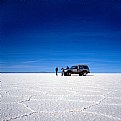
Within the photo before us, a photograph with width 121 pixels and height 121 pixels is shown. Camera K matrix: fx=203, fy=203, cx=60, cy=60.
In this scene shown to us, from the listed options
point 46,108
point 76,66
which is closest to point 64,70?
point 76,66

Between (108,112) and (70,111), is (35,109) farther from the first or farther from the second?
(108,112)

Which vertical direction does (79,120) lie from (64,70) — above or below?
below

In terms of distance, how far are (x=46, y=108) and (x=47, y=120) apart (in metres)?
0.68

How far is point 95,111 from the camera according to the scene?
114 inches

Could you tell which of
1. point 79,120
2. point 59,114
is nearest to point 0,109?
point 59,114

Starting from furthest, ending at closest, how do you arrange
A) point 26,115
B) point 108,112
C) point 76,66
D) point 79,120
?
1. point 76,66
2. point 108,112
3. point 26,115
4. point 79,120

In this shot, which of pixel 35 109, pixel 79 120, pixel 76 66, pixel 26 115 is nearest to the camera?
pixel 79 120

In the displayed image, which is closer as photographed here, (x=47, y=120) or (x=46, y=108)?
(x=47, y=120)

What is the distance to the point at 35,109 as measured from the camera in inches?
119

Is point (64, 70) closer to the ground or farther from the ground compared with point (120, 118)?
farther from the ground

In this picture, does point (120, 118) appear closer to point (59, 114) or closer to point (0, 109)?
point (59, 114)

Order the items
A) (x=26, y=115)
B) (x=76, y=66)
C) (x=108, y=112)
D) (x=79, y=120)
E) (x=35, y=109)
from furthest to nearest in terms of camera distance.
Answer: (x=76, y=66) < (x=35, y=109) < (x=108, y=112) < (x=26, y=115) < (x=79, y=120)

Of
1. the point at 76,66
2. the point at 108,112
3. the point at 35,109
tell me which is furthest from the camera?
the point at 76,66

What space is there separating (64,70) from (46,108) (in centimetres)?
1694
